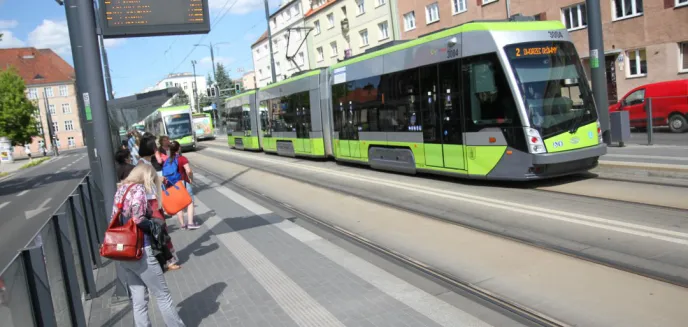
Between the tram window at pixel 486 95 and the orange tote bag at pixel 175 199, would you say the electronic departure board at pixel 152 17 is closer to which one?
the orange tote bag at pixel 175 199

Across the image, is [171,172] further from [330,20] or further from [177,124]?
[330,20]

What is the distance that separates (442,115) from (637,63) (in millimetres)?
17031

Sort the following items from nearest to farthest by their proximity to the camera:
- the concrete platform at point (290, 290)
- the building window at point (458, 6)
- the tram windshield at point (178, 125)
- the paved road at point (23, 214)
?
the concrete platform at point (290, 290) < the paved road at point (23, 214) < the building window at point (458, 6) < the tram windshield at point (178, 125)

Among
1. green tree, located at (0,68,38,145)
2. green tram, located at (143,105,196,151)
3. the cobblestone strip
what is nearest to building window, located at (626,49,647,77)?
the cobblestone strip

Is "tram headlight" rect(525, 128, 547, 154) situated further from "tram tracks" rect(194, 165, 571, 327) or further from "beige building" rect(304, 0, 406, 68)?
"beige building" rect(304, 0, 406, 68)

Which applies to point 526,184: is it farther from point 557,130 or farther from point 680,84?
point 680,84

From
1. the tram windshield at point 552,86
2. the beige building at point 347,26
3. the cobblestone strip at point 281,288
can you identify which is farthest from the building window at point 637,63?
the cobblestone strip at point 281,288

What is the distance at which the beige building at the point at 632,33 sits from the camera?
21.8 meters

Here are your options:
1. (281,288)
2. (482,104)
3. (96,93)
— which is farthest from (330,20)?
(281,288)

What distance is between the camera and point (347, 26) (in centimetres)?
4503

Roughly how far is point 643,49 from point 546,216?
1951 cm

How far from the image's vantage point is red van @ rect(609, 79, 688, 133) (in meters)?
17.2

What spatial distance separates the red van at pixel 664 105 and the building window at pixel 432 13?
1617cm

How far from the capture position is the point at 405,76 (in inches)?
501
